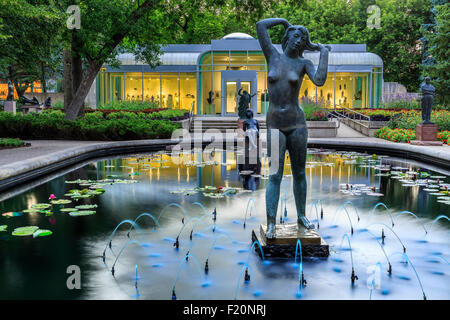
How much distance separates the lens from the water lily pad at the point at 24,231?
5.71 m

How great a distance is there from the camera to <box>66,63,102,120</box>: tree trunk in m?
20.1

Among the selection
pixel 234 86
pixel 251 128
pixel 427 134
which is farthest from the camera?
pixel 234 86

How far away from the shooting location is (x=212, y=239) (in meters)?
5.61

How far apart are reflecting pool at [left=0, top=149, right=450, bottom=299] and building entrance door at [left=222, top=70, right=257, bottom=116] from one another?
74.2 feet

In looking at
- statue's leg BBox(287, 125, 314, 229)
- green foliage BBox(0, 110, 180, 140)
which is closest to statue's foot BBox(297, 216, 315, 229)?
statue's leg BBox(287, 125, 314, 229)

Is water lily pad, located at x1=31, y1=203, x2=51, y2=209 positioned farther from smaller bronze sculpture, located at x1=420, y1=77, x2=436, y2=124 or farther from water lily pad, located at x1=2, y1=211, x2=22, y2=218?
smaller bronze sculpture, located at x1=420, y1=77, x2=436, y2=124

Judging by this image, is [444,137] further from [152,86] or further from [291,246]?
[152,86]

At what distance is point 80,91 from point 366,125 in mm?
13987

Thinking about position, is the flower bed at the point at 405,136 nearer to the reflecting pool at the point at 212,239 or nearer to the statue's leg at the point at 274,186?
the reflecting pool at the point at 212,239

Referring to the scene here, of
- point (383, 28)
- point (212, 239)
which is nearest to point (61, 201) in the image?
point (212, 239)

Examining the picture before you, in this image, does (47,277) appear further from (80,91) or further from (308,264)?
(80,91)

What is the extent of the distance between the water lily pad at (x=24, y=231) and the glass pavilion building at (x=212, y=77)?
28.3 m

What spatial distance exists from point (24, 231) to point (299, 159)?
340cm
